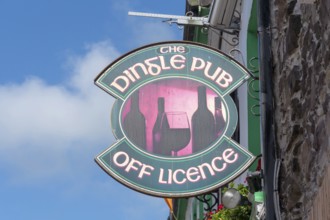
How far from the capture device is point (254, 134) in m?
11.6

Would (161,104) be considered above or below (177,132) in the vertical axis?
above

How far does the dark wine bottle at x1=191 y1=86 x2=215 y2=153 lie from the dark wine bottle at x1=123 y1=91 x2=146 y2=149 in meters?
0.52

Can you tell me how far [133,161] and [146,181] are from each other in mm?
258

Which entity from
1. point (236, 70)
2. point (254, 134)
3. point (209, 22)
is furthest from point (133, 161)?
point (209, 22)

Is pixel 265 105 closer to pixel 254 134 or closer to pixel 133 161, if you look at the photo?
pixel 133 161

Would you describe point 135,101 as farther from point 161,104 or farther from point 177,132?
point 177,132

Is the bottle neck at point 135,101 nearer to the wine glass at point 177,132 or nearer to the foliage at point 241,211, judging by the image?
the wine glass at point 177,132

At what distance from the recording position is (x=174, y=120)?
936cm

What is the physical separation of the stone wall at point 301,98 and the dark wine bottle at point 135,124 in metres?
1.46

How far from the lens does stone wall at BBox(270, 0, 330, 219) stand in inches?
254

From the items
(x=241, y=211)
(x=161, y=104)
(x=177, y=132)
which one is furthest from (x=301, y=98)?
(x=241, y=211)

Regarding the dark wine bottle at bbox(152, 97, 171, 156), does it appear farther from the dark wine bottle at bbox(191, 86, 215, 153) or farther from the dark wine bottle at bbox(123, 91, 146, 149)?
the dark wine bottle at bbox(191, 86, 215, 153)

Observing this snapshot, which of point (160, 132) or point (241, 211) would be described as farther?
point (241, 211)

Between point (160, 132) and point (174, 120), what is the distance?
0.21 metres
